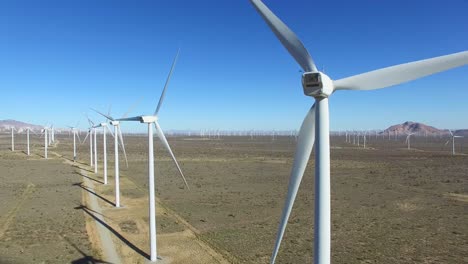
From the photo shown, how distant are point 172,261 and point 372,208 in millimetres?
19099

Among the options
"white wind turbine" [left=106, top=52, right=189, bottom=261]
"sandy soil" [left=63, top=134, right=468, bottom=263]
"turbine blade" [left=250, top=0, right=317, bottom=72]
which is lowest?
"sandy soil" [left=63, top=134, right=468, bottom=263]

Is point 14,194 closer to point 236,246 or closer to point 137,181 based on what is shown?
point 137,181

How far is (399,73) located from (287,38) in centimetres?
293

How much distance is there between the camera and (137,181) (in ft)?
157

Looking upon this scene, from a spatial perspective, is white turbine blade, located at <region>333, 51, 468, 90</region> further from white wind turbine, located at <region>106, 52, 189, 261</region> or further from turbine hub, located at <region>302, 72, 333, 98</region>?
white wind turbine, located at <region>106, 52, 189, 261</region>

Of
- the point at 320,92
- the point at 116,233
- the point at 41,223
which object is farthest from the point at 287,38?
the point at 41,223

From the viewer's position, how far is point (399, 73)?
380 inches

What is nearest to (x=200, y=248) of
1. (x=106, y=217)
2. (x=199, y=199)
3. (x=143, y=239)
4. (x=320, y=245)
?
(x=143, y=239)

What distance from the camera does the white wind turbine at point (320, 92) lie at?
8266 mm

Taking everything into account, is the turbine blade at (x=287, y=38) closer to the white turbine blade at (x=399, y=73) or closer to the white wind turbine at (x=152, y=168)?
the white turbine blade at (x=399, y=73)

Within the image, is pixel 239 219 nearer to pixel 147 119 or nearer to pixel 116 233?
pixel 116 233

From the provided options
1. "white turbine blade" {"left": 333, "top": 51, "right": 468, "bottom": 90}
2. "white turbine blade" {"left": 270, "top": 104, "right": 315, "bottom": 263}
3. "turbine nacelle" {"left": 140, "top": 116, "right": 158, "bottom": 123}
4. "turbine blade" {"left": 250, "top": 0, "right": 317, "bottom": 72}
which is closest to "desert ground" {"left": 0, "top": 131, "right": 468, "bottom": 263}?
"turbine nacelle" {"left": 140, "top": 116, "right": 158, "bottom": 123}

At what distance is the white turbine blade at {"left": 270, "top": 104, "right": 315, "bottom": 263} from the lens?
9.55 m

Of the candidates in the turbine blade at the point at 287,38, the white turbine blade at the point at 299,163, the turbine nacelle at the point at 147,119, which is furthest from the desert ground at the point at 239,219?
the turbine blade at the point at 287,38
